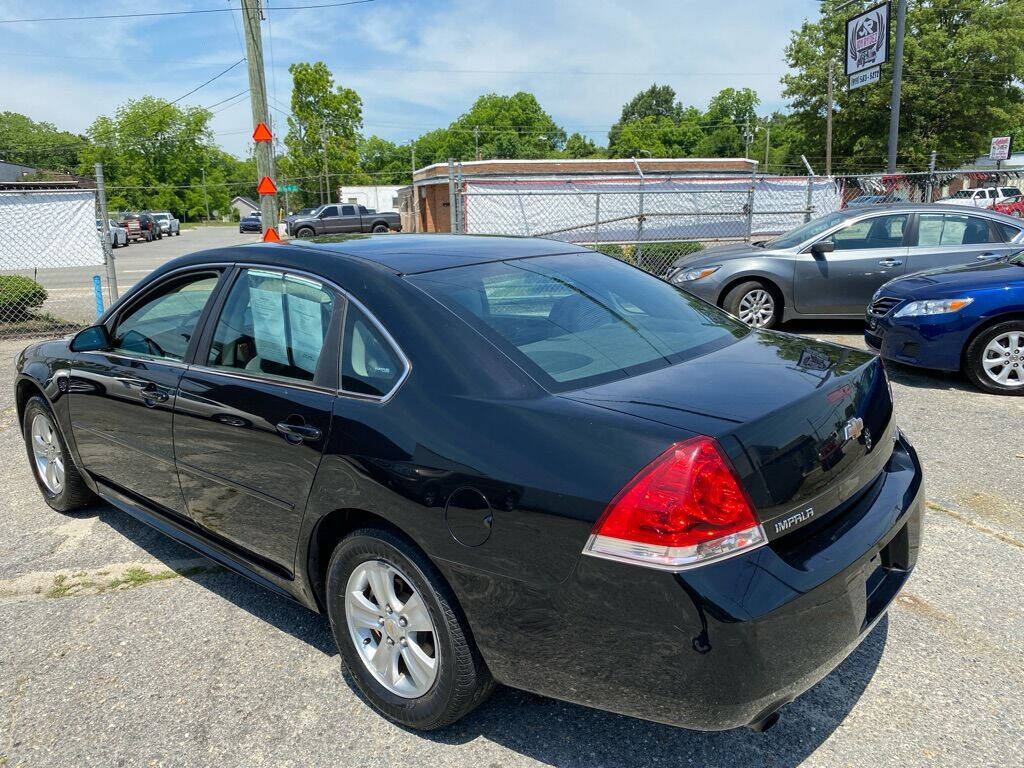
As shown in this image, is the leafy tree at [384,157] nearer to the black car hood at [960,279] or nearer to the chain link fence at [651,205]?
the chain link fence at [651,205]

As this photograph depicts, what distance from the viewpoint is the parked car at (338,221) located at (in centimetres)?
3759

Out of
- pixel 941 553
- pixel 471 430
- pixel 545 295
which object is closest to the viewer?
pixel 471 430

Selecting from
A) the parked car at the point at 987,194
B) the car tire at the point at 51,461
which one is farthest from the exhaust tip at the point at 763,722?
the parked car at the point at 987,194

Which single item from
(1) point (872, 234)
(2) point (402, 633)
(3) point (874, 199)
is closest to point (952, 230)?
(1) point (872, 234)

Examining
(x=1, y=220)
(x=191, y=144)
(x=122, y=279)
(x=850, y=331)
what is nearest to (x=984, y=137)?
(x=850, y=331)

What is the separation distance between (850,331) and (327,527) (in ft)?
28.1

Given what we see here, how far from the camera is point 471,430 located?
2.18 metres

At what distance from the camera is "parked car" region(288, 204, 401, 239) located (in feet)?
123

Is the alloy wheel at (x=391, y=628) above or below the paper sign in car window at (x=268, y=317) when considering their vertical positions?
below

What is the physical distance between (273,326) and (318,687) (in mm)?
1365

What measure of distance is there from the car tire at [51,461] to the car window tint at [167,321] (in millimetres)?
852

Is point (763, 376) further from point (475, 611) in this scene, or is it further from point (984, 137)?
point (984, 137)

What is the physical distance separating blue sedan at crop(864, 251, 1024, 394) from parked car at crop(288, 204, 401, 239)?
109ft

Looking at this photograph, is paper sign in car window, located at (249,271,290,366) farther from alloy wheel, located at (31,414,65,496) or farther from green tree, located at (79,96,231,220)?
green tree, located at (79,96,231,220)
